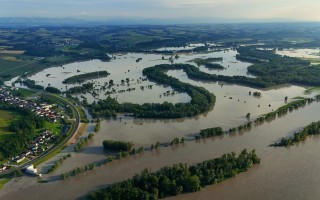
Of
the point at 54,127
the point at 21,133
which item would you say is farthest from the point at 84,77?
the point at 21,133

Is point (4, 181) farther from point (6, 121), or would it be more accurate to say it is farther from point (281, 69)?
point (281, 69)

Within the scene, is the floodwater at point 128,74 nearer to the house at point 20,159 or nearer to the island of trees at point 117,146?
the island of trees at point 117,146

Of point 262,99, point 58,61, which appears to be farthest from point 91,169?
point 58,61

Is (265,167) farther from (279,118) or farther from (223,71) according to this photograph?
(223,71)

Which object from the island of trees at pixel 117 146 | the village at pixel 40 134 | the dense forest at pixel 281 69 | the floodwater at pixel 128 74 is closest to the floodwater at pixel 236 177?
the island of trees at pixel 117 146

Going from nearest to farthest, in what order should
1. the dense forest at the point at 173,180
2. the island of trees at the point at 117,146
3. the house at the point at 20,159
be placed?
1. the dense forest at the point at 173,180
2. the house at the point at 20,159
3. the island of trees at the point at 117,146

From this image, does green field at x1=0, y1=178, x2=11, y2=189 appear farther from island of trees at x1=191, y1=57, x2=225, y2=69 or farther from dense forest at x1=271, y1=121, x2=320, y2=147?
island of trees at x1=191, y1=57, x2=225, y2=69

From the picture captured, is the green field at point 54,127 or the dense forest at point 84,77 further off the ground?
the dense forest at point 84,77

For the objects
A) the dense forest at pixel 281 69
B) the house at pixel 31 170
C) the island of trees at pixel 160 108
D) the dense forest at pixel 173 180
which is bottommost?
the house at pixel 31 170
